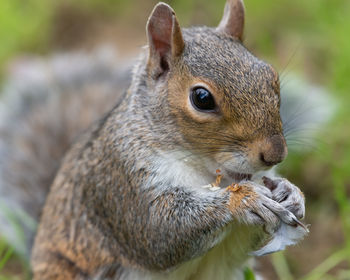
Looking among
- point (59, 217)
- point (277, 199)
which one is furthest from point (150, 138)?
point (59, 217)

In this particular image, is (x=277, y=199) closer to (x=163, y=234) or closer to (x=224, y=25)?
(x=163, y=234)

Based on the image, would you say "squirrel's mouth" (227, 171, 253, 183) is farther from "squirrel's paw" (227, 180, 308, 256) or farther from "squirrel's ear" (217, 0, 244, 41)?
"squirrel's ear" (217, 0, 244, 41)

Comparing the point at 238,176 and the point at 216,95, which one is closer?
the point at 216,95

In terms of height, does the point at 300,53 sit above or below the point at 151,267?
above

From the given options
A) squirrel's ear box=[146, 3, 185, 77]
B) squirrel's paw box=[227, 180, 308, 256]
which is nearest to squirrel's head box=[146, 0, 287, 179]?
squirrel's ear box=[146, 3, 185, 77]

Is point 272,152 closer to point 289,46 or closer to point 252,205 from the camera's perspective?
point 252,205

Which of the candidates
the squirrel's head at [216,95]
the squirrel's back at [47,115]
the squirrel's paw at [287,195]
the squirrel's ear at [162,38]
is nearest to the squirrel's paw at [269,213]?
the squirrel's paw at [287,195]

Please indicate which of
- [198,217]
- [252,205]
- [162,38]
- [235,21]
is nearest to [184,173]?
[198,217]
